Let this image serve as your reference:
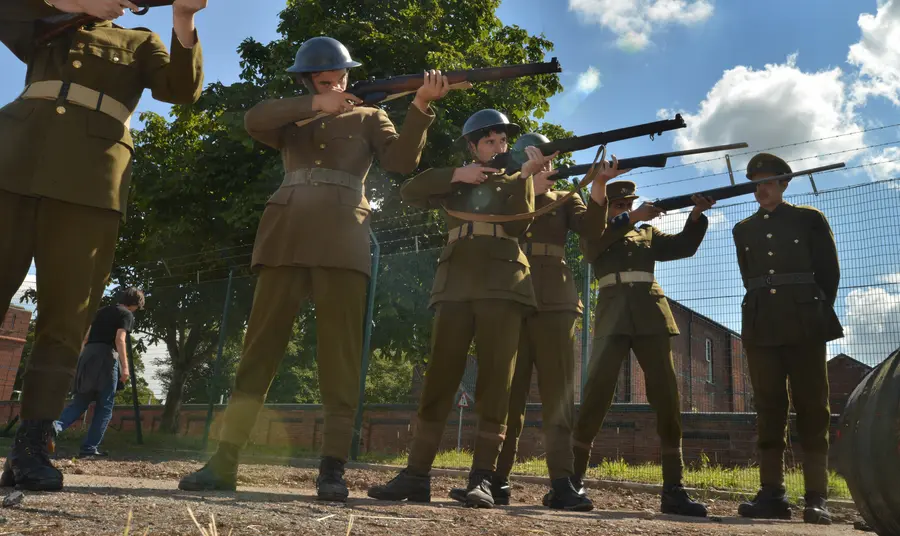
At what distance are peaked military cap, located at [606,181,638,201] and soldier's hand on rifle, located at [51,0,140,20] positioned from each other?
356 cm

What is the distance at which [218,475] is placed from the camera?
394 centimetres

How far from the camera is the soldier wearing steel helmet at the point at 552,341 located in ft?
15.8

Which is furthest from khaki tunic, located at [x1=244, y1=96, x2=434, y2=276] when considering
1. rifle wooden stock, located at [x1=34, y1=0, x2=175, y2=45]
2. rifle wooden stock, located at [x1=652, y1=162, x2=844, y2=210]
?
rifle wooden stock, located at [x1=652, y1=162, x2=844, y2=210]

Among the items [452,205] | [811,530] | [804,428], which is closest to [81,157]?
[452,205]

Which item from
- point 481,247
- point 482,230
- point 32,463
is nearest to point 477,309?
point 481,247

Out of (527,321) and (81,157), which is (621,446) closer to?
(527,321)

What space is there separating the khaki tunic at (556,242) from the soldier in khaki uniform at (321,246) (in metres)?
1.30

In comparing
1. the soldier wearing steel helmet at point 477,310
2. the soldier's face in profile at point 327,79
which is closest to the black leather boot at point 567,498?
the soldier wearing steel helmet at point 477,310

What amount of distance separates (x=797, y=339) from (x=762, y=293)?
1.38ft

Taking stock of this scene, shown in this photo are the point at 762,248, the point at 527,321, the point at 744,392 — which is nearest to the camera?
the point at 527,321

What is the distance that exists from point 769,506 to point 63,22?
→ 16.3ft

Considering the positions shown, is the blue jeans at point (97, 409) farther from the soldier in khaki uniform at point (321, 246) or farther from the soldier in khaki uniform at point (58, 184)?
the soldier in khaki uniform at point (58, 184)

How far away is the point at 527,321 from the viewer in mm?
5109

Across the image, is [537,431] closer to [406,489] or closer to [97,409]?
[97,409]
